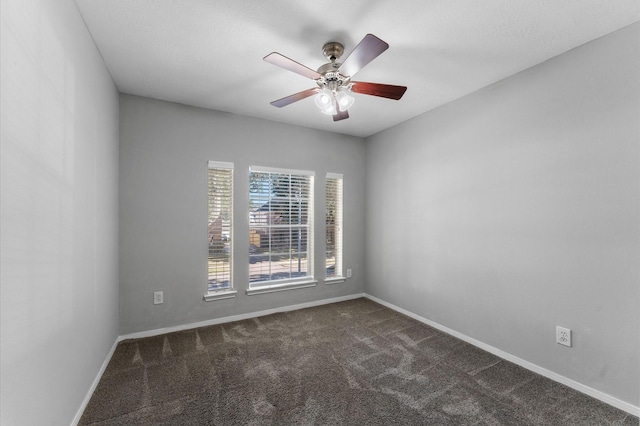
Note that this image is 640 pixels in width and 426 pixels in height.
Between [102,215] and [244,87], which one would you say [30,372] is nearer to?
[102,215]

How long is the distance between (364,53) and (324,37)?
0.52 metres

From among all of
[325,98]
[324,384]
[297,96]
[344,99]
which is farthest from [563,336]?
[297,96]

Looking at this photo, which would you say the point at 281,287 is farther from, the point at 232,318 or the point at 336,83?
the point at 336,83

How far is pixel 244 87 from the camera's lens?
280 cm

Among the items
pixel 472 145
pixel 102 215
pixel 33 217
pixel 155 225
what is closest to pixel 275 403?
pixel 33 217

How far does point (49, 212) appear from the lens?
139 cm

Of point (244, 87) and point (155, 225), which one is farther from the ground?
point (244, 87)

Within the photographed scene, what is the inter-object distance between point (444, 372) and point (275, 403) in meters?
1.42

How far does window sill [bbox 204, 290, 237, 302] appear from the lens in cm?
332

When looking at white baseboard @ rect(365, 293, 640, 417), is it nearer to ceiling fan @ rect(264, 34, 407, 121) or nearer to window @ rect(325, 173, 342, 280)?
window @ rect(325, 173, 342, 280)

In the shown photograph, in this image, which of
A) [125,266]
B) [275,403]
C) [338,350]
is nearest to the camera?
[275,403]

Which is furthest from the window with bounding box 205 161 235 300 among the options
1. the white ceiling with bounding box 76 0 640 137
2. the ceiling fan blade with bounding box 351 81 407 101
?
the ceiling fan blade with bounding box 351 81 407 101

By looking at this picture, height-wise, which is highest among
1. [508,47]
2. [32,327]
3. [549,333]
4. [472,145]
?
[508,47]

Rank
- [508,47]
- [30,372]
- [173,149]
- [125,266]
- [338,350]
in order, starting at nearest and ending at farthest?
[30,372] → [508,47] → [338,350] → [125,266] → [173,149]
